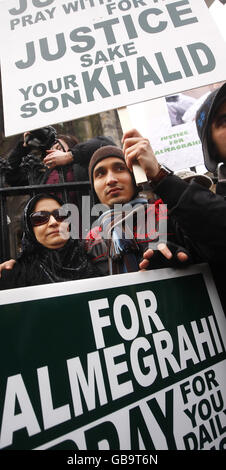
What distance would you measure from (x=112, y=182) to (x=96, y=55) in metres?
0.57

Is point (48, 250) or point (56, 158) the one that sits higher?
point (56, 158)

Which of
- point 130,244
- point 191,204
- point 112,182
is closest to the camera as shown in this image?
point 191,204

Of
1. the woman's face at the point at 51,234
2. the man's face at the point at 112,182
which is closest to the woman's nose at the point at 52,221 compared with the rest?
the woman's face at the point at 51,234

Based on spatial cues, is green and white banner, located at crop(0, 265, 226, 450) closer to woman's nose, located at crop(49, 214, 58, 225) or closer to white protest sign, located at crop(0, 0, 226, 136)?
white protest sign, located at crop(0, 0, 226, 136)

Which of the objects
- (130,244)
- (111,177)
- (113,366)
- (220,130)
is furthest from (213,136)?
(113,366)

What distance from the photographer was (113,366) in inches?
28.3

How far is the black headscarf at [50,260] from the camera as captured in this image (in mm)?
1380

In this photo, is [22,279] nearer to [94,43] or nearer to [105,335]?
[105,335]

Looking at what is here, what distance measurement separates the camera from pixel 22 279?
4.42 ft

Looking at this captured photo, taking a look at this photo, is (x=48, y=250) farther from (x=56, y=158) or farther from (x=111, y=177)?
(x=56, y=158)

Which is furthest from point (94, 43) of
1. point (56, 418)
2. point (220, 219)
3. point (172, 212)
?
point (56, 418)

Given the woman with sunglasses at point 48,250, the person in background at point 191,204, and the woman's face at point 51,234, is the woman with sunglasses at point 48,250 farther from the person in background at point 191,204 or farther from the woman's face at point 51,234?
the person in background at point 191,204

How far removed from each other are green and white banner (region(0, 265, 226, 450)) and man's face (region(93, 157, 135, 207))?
1.86 feet

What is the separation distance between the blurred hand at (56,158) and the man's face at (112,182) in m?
0.46
